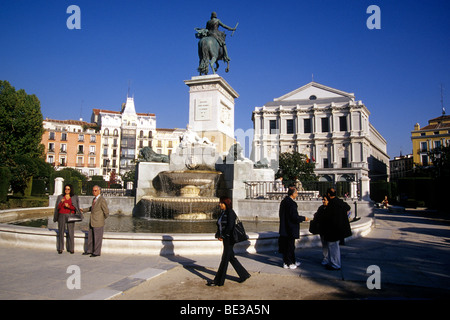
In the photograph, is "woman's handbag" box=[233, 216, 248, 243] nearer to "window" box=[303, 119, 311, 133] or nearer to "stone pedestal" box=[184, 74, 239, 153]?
"stone pedestal" box=[184, 74, 239, 153]

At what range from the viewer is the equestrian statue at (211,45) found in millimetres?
15344

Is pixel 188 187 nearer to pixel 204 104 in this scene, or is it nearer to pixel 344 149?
pixel 204 104

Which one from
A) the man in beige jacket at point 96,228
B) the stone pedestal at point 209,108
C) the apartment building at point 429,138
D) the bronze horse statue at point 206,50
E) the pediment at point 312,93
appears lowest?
the man in beige jacket at point 96,228

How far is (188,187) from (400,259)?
7.64m

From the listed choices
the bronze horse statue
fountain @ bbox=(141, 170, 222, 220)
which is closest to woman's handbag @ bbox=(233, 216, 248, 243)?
fountain @ bbox=(141, 170, 222, 220)

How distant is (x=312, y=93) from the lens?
7688cm

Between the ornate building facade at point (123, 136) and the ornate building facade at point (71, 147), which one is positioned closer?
the ornate building facade at point (71, 147)

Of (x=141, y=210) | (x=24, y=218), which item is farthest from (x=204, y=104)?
(x=24, y=218)

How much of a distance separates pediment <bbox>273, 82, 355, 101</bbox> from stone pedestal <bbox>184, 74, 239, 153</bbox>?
65806 millimetres

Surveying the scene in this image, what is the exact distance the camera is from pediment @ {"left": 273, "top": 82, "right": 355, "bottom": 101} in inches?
2938

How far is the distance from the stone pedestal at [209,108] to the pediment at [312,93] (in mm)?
65806

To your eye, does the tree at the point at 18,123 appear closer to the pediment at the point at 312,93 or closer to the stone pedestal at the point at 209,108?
the stone pedestal at the point at 209,108

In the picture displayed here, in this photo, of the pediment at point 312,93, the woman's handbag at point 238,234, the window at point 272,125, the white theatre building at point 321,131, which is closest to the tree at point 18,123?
the woman's handbag at point 238,234

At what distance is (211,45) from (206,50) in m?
Answer: 0.35
